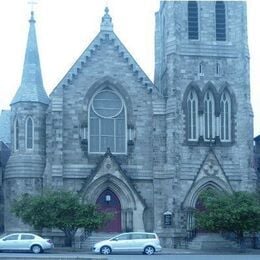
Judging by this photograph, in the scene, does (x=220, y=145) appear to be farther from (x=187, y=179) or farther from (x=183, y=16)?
(x=183, y=16)

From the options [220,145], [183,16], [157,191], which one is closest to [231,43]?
[183,16]

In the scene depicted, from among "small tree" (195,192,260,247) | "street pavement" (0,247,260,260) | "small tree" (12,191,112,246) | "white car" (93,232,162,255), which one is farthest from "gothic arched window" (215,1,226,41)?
"white car" (93,232,162,255)

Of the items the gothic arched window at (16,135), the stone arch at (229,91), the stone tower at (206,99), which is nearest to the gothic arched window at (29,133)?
the gothic arched window at (16,135)

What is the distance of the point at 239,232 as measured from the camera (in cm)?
4700

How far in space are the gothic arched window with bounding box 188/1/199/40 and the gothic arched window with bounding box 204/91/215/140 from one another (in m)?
4.41

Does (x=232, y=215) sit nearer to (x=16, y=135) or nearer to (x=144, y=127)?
(x=144, y=127)

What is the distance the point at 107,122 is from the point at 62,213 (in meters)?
8.81

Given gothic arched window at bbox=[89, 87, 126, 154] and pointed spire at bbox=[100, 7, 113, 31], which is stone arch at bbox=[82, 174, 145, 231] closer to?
gothic arched window at bbox=[89, 87, 126, 154]

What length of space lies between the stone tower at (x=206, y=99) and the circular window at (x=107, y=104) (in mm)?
3487

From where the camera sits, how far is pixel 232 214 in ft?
151

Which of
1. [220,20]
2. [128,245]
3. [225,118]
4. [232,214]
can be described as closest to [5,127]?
[225,118]

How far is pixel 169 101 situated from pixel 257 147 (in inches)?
396

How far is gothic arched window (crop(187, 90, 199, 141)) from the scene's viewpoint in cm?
5225

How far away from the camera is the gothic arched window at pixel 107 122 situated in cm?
5209
